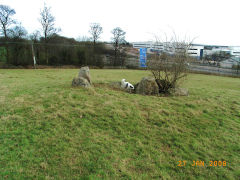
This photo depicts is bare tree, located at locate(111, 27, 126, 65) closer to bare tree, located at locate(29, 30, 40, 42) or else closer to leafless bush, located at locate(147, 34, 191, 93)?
bare tree, located at locate(29, 30, 40, 42)

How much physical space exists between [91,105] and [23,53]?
23883 millimetres

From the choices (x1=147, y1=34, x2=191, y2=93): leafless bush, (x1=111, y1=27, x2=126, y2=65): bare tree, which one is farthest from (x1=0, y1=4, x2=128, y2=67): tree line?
(x1=147, y1=34, x2=191, y2=93): leafless bush

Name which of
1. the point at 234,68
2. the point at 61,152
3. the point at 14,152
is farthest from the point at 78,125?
the point at 234,68

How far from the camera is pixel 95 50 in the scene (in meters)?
30.9

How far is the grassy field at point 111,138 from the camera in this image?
236 centimetres

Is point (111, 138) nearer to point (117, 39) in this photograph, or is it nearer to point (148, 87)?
point (148, 87)

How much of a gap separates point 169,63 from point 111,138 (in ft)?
15.7

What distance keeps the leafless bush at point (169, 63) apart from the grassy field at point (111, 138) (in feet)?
6.88

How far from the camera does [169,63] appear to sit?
670 cm

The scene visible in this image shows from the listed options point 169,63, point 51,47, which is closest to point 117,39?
point 51,47
